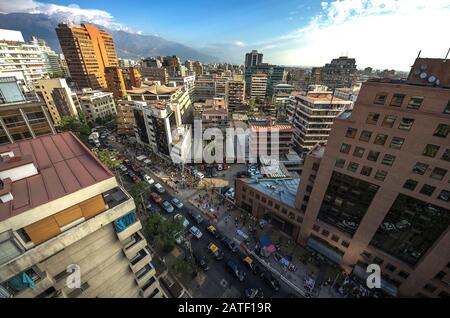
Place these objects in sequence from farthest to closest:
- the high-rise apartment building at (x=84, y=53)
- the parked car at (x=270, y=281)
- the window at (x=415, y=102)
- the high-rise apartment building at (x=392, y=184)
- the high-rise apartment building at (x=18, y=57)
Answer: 1. the high-rise apartment building at (x=84, y=53)
2. the high-rise apartment building at (x=18, y=57)
3. the parked car at (x=270, y=281)
4. the high-rise apartment building at (x=392, y=184)
5. the window at (x=415, y=102)

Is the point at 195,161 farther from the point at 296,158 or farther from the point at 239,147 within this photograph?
the point at 296,158

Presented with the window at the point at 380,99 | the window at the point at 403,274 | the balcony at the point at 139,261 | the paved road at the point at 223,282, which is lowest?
the paved road at the point at 223,282

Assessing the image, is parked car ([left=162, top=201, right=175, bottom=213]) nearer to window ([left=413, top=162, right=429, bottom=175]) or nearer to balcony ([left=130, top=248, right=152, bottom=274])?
balcony ([left=130, top=248, right=152, bottom=274])

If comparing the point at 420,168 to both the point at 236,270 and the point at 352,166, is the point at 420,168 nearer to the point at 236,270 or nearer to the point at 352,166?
the point at 352,166

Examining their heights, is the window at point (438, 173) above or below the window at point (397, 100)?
below

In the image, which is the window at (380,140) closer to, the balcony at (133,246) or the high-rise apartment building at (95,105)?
the balcony at (133,246)

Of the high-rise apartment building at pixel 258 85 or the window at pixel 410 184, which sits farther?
the high-rise apartment building at pixel 258 85

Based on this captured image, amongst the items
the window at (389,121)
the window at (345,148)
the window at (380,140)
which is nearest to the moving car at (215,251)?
the window at (345,148)
